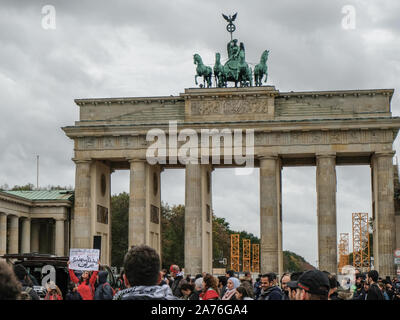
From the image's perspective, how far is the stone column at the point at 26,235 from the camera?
252ft

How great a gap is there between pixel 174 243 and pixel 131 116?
44789mm

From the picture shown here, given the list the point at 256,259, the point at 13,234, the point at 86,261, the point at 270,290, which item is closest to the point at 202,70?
the point at 13,234

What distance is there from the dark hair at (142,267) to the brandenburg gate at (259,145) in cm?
6005

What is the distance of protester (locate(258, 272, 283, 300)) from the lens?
46.2 feet

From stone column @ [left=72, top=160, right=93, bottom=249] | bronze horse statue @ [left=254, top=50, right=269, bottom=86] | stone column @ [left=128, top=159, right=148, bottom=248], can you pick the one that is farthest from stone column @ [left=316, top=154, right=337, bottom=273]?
stone column @ [left=72, top=160, right=93, bottom=249]

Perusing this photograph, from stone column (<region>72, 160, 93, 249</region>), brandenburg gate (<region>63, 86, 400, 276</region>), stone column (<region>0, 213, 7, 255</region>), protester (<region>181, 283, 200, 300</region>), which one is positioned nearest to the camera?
protester (<region>181, 283, 200, 300</region>)

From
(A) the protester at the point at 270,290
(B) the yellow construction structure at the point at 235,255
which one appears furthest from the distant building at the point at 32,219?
(A) the protester at the point at 270,290

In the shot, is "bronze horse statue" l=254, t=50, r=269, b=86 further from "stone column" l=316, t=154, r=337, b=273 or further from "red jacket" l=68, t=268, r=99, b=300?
"red jacket" l=68, t=268, r=99, b=300

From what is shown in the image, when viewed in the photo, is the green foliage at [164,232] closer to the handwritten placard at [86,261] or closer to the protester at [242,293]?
the handwritten placard at [86,261]

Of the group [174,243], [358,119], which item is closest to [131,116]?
[358,119]

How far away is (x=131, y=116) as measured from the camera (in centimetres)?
7006

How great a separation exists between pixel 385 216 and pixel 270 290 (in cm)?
5327

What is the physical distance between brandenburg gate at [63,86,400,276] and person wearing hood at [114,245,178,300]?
60037 millimetres

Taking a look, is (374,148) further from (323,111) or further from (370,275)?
(370,275)
